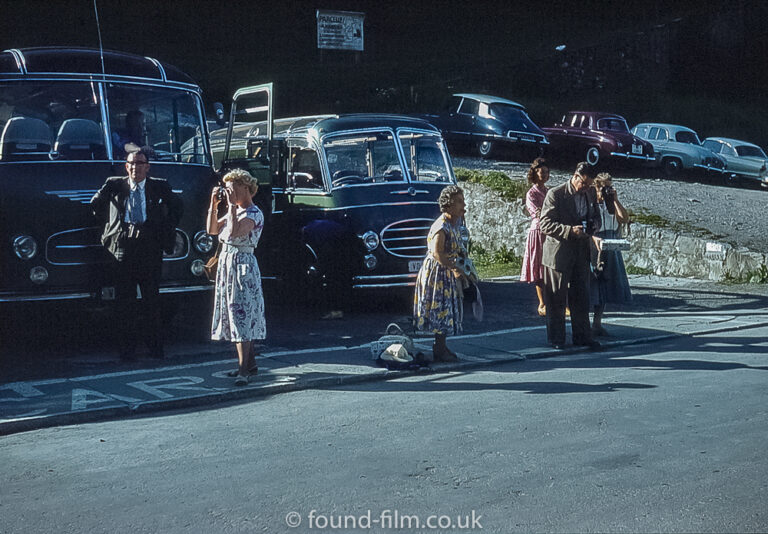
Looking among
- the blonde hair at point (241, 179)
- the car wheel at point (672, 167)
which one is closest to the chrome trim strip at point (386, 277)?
the blonde hair at point (241, 179)

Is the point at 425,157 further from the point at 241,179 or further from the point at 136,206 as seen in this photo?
the point at 241,179

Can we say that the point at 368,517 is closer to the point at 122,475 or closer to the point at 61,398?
the point at 122,475

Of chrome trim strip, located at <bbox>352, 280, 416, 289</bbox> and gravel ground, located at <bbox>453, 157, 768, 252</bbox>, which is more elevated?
gravel ground, located at <bbox>453, 157, 768, 252</bbox>

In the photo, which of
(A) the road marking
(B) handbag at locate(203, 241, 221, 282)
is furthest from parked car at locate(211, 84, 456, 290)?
(A) the road marking

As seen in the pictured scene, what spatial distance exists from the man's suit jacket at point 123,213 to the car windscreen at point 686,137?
796 inches

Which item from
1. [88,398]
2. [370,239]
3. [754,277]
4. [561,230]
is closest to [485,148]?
[754,277]

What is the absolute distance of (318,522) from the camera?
502 cm

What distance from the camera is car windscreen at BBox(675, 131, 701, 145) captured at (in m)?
26.9

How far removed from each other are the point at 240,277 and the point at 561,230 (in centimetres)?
354

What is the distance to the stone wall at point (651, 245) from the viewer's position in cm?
1586

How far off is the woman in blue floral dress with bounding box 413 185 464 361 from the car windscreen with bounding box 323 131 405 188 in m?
3.96

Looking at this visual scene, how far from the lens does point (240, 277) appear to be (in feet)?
27.8

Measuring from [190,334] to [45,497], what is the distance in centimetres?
585

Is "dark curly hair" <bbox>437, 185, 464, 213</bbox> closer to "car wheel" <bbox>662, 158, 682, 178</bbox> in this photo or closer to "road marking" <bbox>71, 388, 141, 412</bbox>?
"road marking" <bbox>71, 388, 141, 412</bbox>
